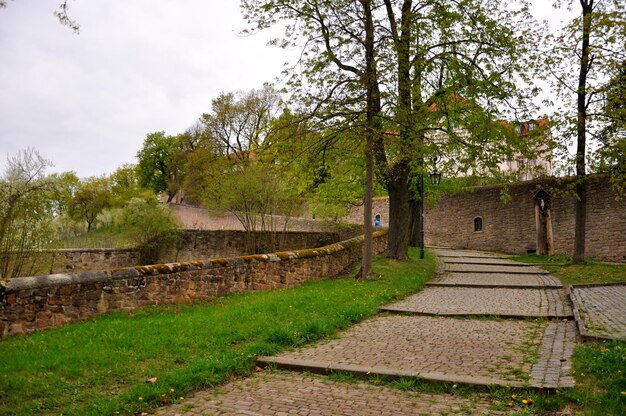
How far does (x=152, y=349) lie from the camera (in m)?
6.15

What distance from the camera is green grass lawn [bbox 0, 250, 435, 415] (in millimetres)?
4699

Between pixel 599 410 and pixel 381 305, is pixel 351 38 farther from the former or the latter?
pixel 599 410

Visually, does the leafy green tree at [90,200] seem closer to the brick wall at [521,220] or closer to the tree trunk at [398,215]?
the brick wall at [521,220]

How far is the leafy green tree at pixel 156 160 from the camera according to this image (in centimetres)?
6081

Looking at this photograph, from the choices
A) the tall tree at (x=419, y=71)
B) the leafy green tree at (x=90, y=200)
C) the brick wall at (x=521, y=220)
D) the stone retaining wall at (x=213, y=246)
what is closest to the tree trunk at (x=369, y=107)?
the tall tree at (x=419, y=71)

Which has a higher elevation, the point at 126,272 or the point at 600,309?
the point at 126,272

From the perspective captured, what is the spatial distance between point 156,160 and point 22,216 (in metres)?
48.1

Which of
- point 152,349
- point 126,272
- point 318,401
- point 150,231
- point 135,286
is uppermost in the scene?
point 150,231

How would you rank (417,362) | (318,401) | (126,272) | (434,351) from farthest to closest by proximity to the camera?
1. (126,272)
2. (434,351)
3. (417,362)
4. (318,401)

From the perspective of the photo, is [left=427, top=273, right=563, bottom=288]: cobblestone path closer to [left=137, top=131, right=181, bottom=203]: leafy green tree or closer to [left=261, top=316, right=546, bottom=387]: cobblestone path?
[left=261, top=316, right=546, bottom=387]: cobblestone path

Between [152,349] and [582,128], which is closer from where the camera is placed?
[152,349]

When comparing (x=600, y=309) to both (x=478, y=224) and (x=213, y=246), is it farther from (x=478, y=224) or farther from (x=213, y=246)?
(x=213, y=246)

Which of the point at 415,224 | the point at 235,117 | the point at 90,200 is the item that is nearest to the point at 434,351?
→ the point at 415,224

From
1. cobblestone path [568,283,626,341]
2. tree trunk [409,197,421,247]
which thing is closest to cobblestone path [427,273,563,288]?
cobblestone path [568,283,626,341]
